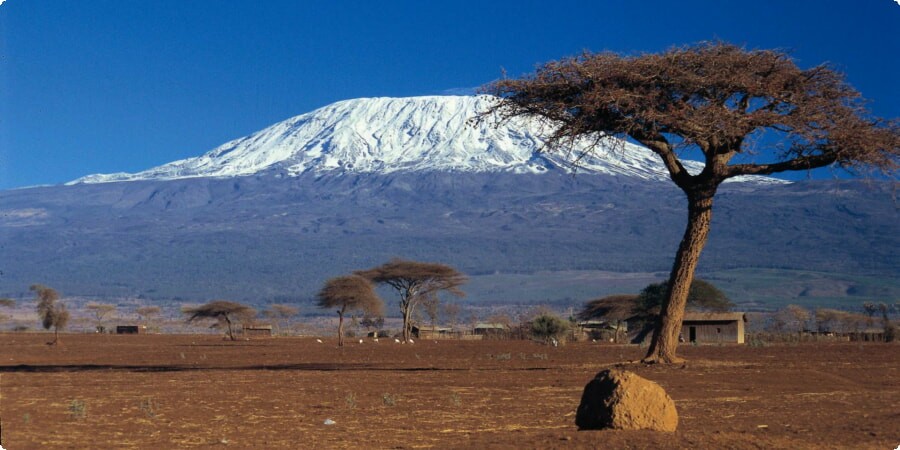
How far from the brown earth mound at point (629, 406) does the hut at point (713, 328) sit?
4160cm

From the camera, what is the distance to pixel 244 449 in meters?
13.3

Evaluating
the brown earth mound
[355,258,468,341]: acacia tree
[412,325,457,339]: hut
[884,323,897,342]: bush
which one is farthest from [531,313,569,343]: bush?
the brown earth mound

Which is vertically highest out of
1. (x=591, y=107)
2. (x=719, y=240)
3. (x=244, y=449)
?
(x=719, y=240)

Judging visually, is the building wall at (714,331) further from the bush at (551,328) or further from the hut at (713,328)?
the bush at (551,328)

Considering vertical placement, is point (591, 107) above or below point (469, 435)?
above

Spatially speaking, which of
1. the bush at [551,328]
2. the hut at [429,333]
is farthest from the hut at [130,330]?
the bush at [551,328]

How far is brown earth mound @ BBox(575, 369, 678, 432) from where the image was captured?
1323 centimetres

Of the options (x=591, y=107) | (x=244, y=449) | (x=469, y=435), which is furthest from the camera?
(x=591, y=107)

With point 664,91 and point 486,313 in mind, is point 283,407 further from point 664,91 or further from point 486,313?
point 486,313

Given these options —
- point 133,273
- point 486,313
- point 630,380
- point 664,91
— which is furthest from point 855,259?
point 630,380

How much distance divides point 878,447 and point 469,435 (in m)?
4.44

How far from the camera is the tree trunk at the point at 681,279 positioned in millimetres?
24591

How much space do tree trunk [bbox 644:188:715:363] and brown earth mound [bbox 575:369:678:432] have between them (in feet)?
36.6

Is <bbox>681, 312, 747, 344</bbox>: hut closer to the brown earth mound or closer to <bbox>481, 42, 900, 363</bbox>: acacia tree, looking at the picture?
<bbox>481, 42, 900, 363</bbox>: acacia tree
